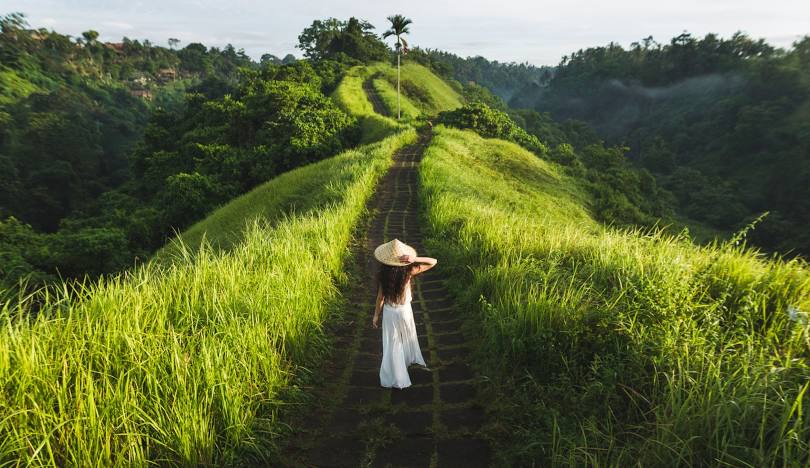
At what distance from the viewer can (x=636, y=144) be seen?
73.9 meters

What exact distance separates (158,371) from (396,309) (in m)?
2.07

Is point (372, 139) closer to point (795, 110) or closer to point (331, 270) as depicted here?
point (331, 270)

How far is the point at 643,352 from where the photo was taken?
321 centimetres

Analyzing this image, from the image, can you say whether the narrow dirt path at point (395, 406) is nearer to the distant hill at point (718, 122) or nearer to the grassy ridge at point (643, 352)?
the grassy ridge at point (643, 352)

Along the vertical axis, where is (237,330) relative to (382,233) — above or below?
above

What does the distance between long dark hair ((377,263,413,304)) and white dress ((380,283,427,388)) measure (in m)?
0.07

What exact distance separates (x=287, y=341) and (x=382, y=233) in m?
5.37

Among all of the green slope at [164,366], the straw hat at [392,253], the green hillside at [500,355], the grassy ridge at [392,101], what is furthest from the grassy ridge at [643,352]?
the grassy ridge at [392,101]

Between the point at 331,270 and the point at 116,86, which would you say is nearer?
the point at 331,270

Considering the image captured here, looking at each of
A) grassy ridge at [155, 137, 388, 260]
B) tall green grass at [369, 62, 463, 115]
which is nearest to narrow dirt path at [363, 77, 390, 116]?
tall green grass at [369, 62, 463, 115]

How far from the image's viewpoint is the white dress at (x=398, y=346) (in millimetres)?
3930

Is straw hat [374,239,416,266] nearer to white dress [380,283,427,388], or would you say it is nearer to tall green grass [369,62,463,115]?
white dress [380,283,427,388]

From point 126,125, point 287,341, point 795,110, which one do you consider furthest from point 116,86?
point 795,110

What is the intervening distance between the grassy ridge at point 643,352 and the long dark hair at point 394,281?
0.99 m
